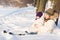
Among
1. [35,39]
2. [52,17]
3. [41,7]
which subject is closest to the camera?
[35,39]

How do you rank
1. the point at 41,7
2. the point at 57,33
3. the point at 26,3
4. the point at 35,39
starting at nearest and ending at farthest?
the point at 35,39
the point at 57,33
the point at 41,7
the point at 26,3

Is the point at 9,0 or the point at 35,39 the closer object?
the point at 35,39

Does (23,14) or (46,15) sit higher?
(46,15)

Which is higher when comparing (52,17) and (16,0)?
(52,17)

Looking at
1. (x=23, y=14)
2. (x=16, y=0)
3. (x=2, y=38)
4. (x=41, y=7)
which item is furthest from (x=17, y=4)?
(x=2, y=38)

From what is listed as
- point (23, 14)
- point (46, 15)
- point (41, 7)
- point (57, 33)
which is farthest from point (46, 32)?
point (23, 14)

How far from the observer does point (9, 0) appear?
654 inches

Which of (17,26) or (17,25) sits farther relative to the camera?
(17,25)

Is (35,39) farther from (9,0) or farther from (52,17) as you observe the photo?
(9,0)

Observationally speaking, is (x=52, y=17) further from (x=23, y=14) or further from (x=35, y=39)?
(x=23, y=14)

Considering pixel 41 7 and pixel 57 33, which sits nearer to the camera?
pixel 57 33

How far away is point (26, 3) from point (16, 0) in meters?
1.01

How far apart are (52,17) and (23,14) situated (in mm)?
4681

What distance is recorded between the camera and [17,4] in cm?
1612
